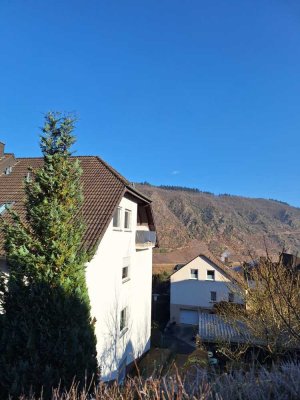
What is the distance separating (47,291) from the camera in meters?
6.81

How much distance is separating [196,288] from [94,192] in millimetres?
22994

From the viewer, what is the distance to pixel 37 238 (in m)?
7.33

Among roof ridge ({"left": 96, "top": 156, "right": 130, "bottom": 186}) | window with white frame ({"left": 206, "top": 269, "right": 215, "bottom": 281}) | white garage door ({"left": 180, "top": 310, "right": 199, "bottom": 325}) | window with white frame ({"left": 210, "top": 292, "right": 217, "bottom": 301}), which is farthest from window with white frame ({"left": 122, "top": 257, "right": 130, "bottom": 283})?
white garage door ({"left": 180, "top": 310, "right": 199, "bottom": 325})

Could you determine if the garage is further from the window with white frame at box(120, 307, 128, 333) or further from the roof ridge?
the roof ridge

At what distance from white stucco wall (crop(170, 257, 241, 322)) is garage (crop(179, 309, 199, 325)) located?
54 cm

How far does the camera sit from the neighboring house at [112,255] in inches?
474

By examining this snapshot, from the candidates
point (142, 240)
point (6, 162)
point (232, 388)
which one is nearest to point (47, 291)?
point (232, 388)

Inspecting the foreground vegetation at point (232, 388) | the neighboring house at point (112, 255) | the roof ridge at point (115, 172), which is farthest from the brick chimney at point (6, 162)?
the foreground vegetation at point (232, 388)

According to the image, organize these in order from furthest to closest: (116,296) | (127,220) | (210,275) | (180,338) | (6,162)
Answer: (210,275) → (180,338) → (6,162) → (127,220) → (116,296)

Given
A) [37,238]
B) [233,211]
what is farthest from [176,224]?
[37,238]

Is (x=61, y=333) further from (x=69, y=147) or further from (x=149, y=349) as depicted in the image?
(x=149, y=349)

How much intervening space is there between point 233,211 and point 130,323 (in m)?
105

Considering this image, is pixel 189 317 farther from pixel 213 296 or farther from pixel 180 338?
pixel 180 338

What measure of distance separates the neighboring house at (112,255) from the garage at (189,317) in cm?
1510
